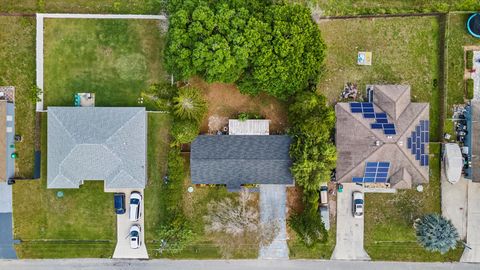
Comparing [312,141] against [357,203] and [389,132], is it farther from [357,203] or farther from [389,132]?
[357,203]

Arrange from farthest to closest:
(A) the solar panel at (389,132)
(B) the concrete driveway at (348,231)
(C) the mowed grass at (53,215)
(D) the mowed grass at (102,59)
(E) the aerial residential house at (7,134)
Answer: (B) the concrete driveway at (348,231) → (C) the mowed grass at (53,215) → (D) the mowed grass at (102,59) → (E) the aerial residential house at (7,134) → (A) the solar panel at (389,132)

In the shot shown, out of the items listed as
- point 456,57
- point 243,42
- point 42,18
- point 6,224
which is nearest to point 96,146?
point 6,224

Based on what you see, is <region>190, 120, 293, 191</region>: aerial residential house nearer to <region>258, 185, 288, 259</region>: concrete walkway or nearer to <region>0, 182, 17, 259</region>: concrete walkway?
<region>258, 185, 288, 259</region>: concrete walkway

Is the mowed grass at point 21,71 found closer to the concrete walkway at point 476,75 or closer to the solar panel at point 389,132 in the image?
the solar panel at point 389,132

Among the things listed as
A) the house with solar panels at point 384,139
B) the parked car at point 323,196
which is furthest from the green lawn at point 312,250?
the house with solar panels at point 384,139

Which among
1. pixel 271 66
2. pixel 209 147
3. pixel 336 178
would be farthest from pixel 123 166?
pixel 336 178

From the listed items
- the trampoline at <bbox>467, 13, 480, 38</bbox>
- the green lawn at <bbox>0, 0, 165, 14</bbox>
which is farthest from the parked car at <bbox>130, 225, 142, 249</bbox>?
the trampoline at <bbox>467, 13, 480, 38</bbox>
